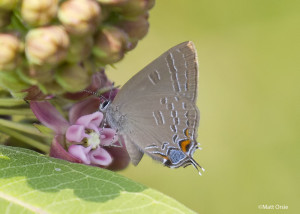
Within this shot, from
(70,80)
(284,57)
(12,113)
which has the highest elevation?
(70,80)

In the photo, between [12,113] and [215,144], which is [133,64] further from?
[12,113]

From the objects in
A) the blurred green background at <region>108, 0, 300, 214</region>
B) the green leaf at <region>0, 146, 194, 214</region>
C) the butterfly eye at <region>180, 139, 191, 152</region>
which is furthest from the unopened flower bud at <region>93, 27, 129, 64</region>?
the blurred green background at <region>108, 0, 300, 214</region>

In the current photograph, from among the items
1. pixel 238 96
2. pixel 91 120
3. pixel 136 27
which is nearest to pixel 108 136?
pixel 91 120

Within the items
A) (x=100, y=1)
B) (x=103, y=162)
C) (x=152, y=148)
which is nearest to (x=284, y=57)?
(x=152, y=148)

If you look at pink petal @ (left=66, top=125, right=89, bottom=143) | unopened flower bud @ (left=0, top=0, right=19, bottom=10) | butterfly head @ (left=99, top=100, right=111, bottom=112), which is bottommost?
pink petal @ (left=66, top=125, right=89, bottom=143)

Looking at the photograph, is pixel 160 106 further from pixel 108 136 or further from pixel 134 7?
pixel 134 7

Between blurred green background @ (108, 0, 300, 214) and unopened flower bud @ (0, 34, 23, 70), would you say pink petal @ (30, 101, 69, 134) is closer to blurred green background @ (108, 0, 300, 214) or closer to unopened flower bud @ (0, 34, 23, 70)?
unopened flower bud @ (0, 34, 23, 70)
